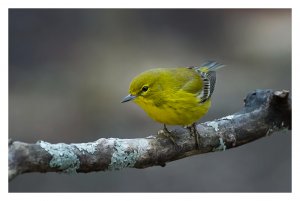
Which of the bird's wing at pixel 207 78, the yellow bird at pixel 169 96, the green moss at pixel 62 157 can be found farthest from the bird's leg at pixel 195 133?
the green moss at pixel 62 157

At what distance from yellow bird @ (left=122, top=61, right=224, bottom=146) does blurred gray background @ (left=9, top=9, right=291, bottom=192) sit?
2.68 metres

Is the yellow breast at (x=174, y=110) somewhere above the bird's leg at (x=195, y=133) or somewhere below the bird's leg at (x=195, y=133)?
above

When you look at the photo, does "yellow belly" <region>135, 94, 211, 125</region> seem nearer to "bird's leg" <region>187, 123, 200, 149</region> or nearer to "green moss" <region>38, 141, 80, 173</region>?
"bird's leg" <region>187, 123, 200, 149</region>

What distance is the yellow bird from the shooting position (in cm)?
411

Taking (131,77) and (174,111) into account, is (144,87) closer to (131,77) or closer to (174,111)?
(174,111)

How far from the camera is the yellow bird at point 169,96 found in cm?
411

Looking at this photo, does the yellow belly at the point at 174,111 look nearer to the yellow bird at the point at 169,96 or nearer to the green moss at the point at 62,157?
the yellow bird at the point at 169,96

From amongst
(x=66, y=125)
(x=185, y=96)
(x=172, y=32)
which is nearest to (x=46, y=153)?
(x=185, y=96)

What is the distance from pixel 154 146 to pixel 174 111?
1.58 ft

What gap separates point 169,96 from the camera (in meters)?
4.28

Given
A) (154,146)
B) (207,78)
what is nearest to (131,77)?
(207,78)

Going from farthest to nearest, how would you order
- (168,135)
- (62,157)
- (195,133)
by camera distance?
1. (195,133)
2. (168,135)
3. (62,157)

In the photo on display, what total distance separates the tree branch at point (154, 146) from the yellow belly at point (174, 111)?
0.30 ft

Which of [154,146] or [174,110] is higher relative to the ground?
[174,110]
